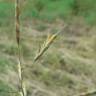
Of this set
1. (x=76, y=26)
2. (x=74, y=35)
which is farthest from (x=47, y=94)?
(x=76, y=26)

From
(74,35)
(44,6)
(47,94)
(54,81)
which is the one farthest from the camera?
(44,6)

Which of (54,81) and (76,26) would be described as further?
(76,26)

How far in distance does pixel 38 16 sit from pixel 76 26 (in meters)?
0.48

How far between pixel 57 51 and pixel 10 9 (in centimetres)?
109

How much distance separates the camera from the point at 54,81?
12.5ft

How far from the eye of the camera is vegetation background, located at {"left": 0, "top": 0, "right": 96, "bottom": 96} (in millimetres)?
3615

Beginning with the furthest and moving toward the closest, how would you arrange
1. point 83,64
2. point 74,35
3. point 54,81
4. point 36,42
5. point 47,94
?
point 74,35, point 36,42, point 83,64, point 54,81, point 47,94

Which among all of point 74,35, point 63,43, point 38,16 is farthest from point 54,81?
point 38,16

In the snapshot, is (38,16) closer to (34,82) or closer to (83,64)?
(83,64)

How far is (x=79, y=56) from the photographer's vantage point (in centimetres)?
432

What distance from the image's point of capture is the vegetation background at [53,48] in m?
3.62

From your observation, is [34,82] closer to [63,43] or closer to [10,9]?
[63,43]

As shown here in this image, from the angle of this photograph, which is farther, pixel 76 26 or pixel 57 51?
pixel 76 26

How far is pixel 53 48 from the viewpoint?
430cm
